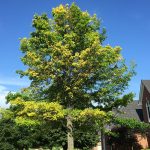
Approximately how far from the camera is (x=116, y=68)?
71.5ft

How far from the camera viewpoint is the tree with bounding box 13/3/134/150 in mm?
20797

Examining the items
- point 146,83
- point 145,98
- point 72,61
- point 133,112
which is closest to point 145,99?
point 145,98

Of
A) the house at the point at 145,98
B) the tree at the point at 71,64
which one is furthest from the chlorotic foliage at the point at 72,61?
the house at the point at 145,98

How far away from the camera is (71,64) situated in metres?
20.9

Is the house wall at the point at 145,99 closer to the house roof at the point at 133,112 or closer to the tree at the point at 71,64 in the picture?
the house roof at the point at 133,112

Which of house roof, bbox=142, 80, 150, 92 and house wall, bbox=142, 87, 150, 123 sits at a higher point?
house roof, bbox=142, 80, 150, 92

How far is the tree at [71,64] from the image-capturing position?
20.8 m

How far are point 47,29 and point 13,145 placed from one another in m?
22.8

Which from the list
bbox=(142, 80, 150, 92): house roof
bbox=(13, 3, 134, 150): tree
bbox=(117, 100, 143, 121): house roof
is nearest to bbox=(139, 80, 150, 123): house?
bbox=(142, 80, 150, 92): house roof

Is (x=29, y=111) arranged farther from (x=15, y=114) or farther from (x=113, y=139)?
(x=113, y=139)

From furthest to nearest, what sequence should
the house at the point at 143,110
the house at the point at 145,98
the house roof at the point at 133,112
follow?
1. the house roof at the point at 133,112
2. the house at the point at 145,98
3. the house at the point at 143,110

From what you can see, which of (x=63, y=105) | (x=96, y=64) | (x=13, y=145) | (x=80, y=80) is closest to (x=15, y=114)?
(x=63, y=105)

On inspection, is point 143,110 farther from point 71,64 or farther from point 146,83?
point 71,64

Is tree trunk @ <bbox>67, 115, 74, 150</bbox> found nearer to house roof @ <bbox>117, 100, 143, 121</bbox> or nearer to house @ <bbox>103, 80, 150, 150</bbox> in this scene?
house @ <bbox>103, 80, 150, 150</bbox>
